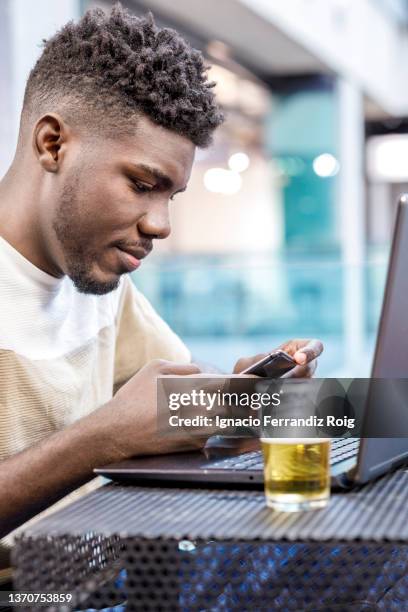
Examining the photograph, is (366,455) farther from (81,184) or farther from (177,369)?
(81,184)

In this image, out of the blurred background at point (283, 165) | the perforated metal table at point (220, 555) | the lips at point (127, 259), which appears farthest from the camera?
the blurred background at point (283, 165)

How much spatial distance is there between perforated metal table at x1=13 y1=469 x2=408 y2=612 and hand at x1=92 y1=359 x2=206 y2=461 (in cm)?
15

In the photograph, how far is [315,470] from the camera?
86 centimetres

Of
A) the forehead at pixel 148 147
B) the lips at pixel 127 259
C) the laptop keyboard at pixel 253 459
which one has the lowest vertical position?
the laptop keyboard at pixel 253 459

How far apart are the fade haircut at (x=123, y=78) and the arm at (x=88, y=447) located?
39 centimetres

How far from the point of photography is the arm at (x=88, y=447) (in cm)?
104

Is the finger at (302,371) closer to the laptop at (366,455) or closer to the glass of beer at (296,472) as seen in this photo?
the laptop at (366,455)

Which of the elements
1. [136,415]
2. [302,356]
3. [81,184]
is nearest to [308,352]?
[302,356]

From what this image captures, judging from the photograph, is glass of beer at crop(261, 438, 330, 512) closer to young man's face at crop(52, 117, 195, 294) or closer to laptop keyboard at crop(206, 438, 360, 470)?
laptop keyboard at crop(206, 438, 360, 470)

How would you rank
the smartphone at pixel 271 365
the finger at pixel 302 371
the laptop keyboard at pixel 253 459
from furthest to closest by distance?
the finger at pixel 302 371
the smartphone at pixel 271 365
the laptop keyboard at pixel 253 459

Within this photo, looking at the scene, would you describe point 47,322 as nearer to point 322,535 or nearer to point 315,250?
point 322,535

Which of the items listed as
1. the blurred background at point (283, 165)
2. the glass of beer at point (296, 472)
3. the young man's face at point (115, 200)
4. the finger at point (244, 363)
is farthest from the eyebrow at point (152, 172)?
the blurred background at point (283, 165)

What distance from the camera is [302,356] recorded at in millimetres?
1176

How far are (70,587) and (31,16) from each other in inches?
103
